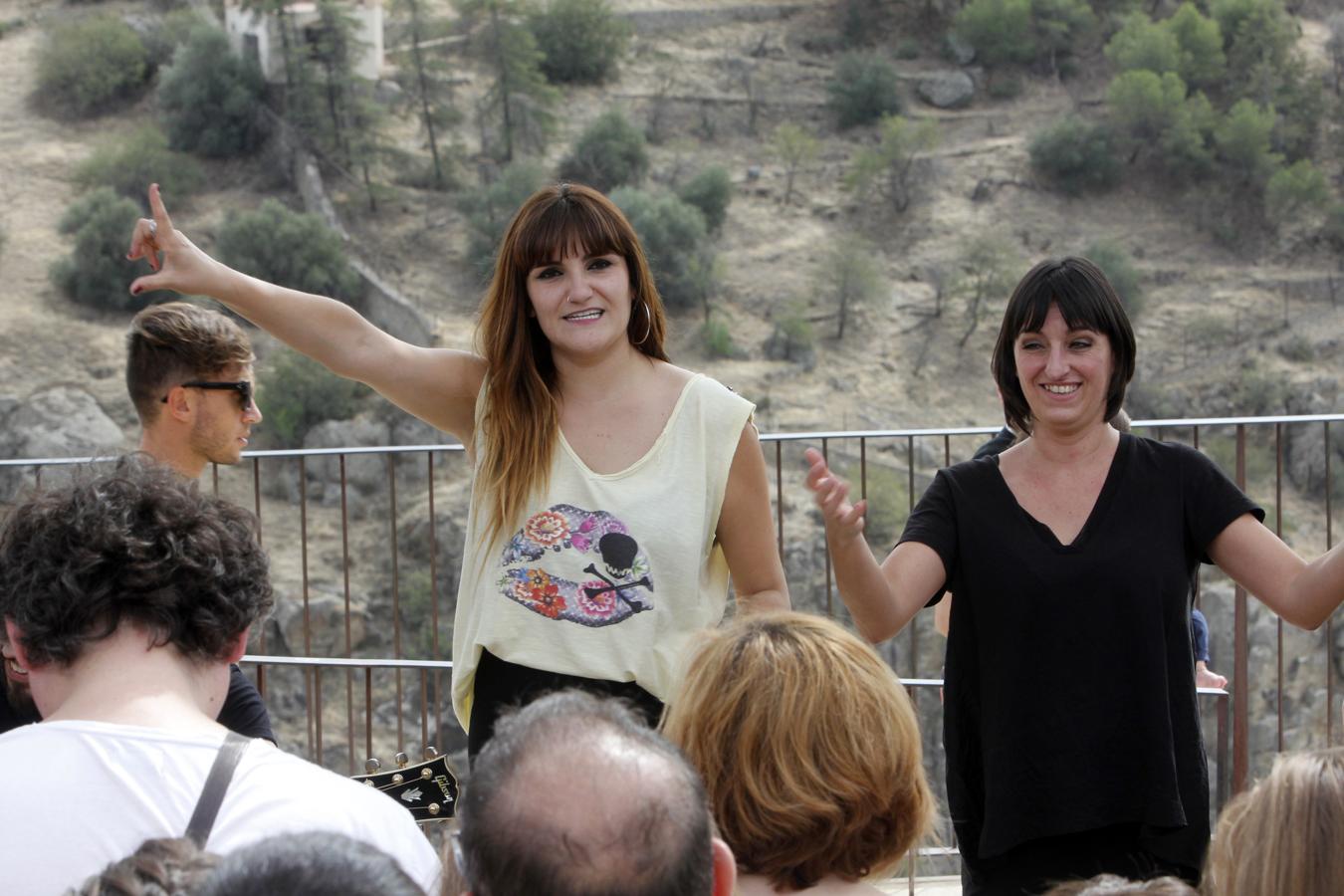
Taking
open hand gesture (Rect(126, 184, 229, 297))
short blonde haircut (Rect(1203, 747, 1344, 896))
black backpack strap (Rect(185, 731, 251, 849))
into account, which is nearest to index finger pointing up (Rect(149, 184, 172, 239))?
open hand gesture (Rect(126, 184, 229, 297))

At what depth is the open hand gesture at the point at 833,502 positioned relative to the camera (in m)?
2.23

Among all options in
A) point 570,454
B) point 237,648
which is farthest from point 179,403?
point 237,648

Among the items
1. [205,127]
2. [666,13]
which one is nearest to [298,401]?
[205,127]

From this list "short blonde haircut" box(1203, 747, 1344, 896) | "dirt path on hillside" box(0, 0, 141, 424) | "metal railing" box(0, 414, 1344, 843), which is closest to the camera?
"short blonde haircut" box(1203, 747, 1344, 896)

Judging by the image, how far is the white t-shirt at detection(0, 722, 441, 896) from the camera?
1509 mm

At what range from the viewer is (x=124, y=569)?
173 centimetres

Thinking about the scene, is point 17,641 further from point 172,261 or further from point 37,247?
point 37,247

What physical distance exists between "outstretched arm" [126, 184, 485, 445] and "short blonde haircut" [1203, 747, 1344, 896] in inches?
59.4

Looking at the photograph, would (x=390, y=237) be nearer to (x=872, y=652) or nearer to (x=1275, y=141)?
(x=1275, y=141)

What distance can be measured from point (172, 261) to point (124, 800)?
135 cm

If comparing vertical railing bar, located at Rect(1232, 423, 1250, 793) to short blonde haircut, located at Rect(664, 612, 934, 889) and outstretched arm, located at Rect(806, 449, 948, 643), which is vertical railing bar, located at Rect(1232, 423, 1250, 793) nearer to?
outstretched arm, located at Rect(806, 449, 948, 643)

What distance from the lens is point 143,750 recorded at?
1.57 m

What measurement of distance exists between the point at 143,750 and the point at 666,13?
39573 millimetres

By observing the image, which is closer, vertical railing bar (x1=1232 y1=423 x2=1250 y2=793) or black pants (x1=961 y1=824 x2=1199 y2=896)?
black pants (x1=961 y1=824 x2=1199 y2=896)
